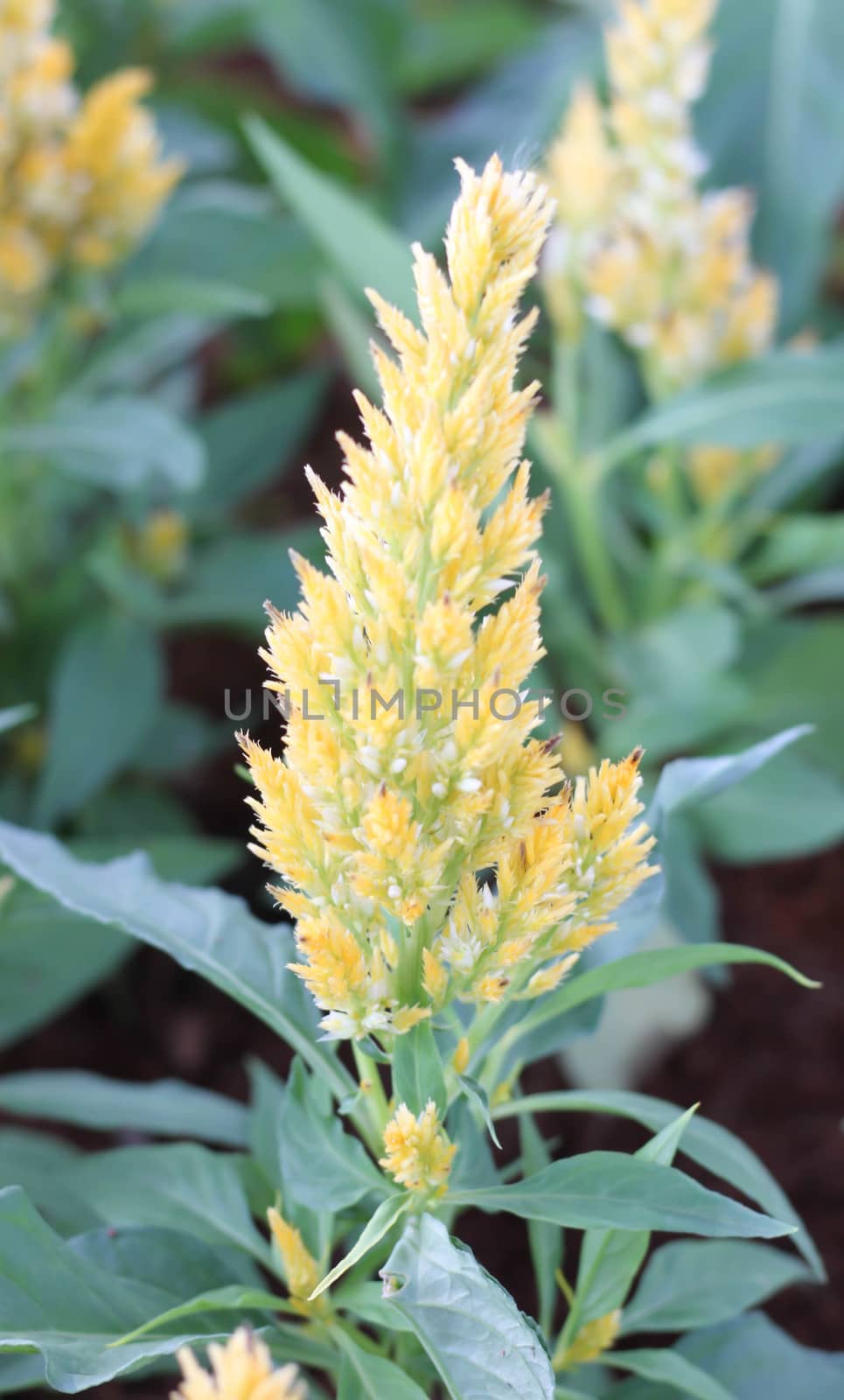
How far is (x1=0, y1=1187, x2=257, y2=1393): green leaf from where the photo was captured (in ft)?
1.66

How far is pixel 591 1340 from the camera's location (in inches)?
24.4

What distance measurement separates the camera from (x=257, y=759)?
49 centimetres

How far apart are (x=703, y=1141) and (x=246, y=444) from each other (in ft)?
3.24

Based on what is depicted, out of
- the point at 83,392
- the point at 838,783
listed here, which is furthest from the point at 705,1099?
the point at 83,392

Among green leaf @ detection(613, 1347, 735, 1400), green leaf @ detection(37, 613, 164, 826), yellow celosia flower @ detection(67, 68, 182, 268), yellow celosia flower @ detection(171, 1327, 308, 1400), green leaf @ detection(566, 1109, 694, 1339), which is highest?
yellow celosia flower @ detection(67, 68, 182, 268)

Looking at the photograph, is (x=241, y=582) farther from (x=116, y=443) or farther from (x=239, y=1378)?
(x=239, y=1378)

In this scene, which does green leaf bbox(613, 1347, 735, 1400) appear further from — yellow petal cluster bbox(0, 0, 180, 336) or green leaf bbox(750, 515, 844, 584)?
yellow petal cluster bbox(0, 0, 180, 336)

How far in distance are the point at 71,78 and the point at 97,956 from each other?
3.74 ft

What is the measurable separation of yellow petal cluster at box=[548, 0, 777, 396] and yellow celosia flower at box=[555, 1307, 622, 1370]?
73cm

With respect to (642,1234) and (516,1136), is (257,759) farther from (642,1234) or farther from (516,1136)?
(516,1136)

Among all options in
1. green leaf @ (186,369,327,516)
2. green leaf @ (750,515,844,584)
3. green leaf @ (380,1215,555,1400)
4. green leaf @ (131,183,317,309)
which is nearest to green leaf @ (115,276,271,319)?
green leaf @ (131,183,317,309)

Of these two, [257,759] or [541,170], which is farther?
[541,170]

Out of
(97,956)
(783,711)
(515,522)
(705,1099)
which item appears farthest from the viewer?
(783,711)

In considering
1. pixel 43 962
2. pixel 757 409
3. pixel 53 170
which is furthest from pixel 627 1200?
pixel 53 170
